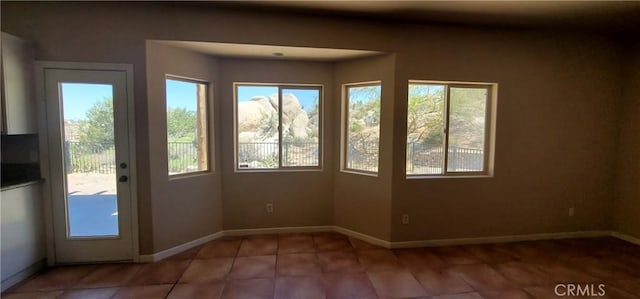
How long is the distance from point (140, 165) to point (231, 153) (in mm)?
1019

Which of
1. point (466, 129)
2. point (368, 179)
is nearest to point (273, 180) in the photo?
point (368, 179)

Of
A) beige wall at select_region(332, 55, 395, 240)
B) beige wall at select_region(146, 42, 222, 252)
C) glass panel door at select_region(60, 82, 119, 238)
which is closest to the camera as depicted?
glass panel door at select_region(60, 82, 119, 238)

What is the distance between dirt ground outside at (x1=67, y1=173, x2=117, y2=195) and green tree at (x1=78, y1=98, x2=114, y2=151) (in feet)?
0.95

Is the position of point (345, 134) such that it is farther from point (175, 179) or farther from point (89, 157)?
point (89, 157)

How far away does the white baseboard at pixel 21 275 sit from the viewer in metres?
2.34

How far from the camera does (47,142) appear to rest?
2.65m

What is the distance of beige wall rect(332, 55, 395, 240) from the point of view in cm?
318

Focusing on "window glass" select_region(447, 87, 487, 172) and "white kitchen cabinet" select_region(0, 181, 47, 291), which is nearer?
"white kitchen cabinet" select_region(0, 181, 47, 291)

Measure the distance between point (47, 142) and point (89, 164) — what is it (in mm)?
399

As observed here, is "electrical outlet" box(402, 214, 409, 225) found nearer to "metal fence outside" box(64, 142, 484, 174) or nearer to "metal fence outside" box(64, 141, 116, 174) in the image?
"metal fence outside" box(64, 142, 484, 174)

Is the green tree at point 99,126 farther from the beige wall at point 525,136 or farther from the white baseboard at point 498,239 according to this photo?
the white baseboard at point 498,239

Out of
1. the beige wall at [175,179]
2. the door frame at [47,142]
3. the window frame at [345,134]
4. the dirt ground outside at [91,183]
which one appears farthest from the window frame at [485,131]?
the dirt ground outside at [91,183]

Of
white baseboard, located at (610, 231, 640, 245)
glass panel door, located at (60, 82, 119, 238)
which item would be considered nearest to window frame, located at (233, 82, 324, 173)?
glass panel door, located at (60, 82, 119, 238)

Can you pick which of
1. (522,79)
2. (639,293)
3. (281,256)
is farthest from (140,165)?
(639,293)
